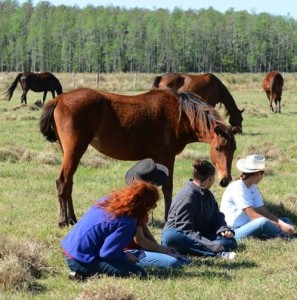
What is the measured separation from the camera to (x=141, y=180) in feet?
19.1

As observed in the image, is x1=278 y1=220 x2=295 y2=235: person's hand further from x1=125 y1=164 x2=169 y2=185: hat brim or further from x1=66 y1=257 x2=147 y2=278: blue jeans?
x1=66 y1=257 x2=147 y2=278: blue jeans

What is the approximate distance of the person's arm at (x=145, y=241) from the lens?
5.87m

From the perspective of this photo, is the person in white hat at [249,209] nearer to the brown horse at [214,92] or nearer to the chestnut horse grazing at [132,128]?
the chestnut horse grazing at [132,128]

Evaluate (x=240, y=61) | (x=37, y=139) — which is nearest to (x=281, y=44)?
(x=240, y=61)

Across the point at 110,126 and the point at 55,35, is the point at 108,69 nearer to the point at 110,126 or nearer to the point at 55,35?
the point at 55,35

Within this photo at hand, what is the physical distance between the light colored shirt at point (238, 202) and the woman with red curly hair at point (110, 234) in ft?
6.97

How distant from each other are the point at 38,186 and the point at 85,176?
1.25 meters

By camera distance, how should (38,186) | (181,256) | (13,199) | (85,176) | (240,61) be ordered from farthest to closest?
(240,61), (85,176), (38,186), (13,199), (181,256)

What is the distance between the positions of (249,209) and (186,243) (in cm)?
119

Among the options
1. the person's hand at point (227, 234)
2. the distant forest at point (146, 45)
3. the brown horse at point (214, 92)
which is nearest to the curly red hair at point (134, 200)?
the person's hand at point (227, 234)

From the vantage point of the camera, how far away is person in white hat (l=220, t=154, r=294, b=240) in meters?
7.20

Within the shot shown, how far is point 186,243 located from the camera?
21.5 ft

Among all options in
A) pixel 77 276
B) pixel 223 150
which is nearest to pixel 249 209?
pixel 223 150

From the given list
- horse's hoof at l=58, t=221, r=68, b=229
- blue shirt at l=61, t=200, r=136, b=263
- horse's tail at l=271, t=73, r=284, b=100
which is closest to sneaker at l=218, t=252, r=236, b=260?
blue shirt at l=61, t=200, r=136, b=263
